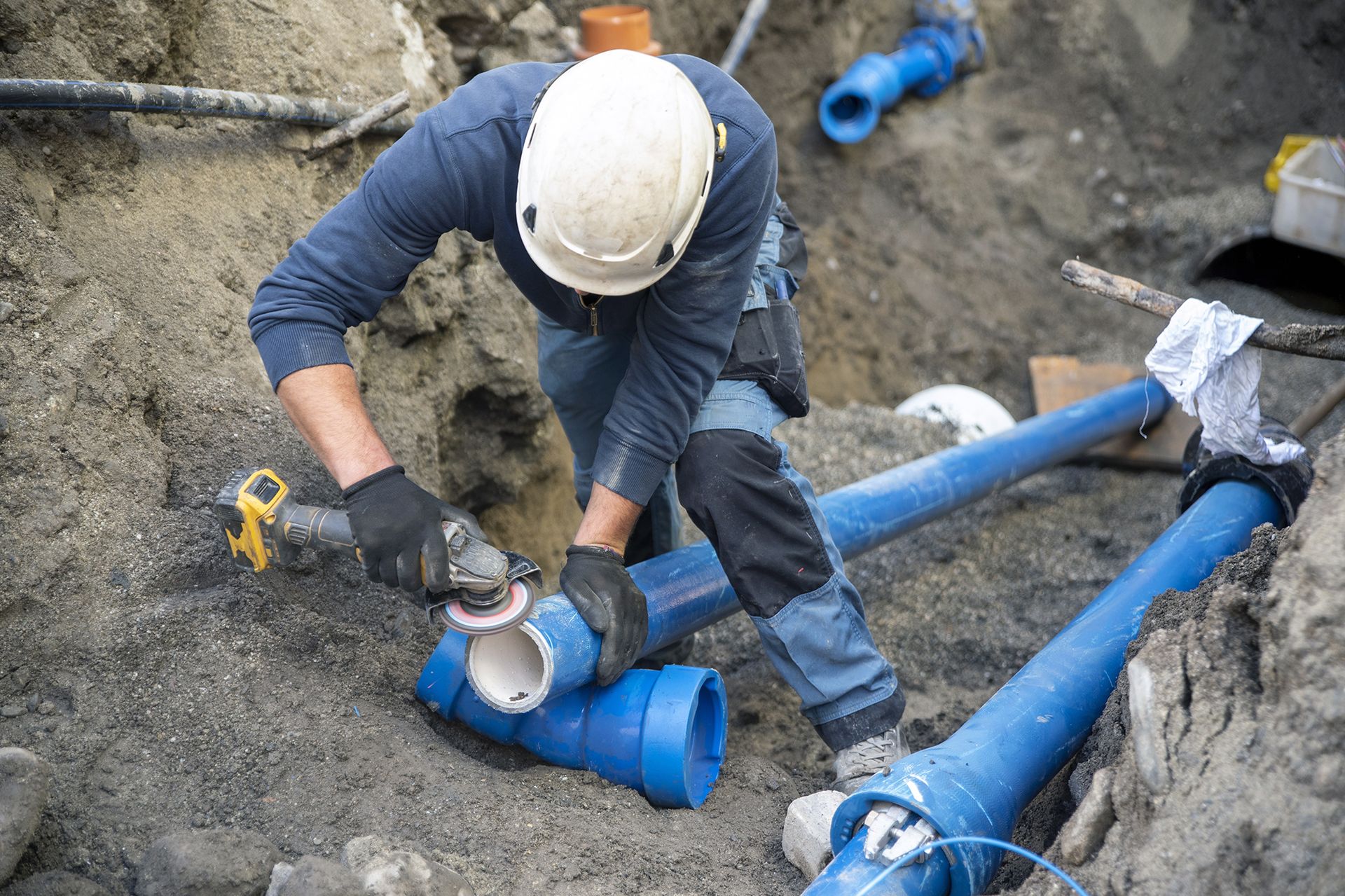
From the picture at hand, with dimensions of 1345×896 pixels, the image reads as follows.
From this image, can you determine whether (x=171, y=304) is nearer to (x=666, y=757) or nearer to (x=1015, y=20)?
(x=666, y=757)

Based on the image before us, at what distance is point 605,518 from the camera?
2.23m

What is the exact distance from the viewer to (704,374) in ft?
7.18

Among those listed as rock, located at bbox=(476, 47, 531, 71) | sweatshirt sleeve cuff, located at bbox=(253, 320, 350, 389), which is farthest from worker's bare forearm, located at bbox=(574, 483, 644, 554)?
rock, located at bbox=(476, 47, 531, 71)

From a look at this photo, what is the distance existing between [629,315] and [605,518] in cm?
48

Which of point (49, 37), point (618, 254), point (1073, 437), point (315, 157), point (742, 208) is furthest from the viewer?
point (1073, 437)

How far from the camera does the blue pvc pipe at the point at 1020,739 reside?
174 centimetres

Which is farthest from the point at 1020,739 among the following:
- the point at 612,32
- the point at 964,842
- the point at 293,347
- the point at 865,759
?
the point at 612,32

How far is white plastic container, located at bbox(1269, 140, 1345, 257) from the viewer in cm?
470

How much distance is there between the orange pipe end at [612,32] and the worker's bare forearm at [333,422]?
2.28 metres

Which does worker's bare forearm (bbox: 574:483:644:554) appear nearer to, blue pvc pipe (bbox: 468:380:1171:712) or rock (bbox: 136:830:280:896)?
blue pvc pipe (bbox: 468:380:1171:712)

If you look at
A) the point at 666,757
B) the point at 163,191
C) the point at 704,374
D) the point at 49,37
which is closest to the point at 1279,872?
the point at 666,757

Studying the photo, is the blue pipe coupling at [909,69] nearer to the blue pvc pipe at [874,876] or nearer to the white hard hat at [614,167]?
the white hard hat at [614,167]

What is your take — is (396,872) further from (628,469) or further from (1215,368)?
(1215,368)

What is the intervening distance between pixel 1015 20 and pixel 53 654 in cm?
626
